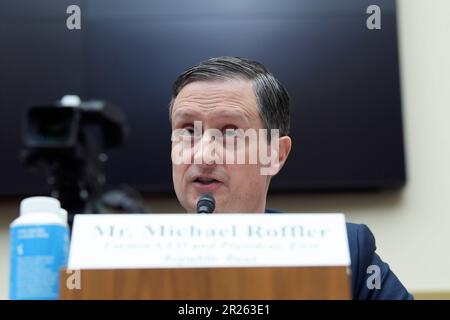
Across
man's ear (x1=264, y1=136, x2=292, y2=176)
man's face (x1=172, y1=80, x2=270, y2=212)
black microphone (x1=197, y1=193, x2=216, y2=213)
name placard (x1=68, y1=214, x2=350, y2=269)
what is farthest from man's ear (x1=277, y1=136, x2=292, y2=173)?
name placard (x1=68, y1=214, x2=350, y2=269)

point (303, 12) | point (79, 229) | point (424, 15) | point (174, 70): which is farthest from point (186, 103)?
point (424, 15)

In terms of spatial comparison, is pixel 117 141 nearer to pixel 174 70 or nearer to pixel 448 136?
pixel 174 70

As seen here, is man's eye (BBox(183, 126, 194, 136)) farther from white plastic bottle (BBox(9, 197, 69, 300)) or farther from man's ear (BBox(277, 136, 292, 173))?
white plastic bottle (BBox(9, 197, 69, 300))

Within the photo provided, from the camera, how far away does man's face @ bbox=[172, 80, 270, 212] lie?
1533 millimetres

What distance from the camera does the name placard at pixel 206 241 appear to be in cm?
88

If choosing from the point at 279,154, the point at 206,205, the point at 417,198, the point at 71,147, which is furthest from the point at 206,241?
the point at 417,198

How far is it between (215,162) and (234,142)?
0.20 ft

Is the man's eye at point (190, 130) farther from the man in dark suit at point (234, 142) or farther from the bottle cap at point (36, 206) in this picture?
the bottle cap at point (36, 206)

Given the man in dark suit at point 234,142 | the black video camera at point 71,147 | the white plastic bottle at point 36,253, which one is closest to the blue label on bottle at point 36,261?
the white plastic bottle at point 36,253

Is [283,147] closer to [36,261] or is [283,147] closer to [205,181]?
[205,181]

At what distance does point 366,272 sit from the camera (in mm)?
1525

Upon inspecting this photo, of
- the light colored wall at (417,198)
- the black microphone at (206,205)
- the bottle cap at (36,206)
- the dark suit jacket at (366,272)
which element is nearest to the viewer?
the bottle cap at (36,206)

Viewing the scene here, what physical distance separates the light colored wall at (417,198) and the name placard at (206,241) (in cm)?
184

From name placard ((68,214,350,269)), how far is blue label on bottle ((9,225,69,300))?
6 cm
